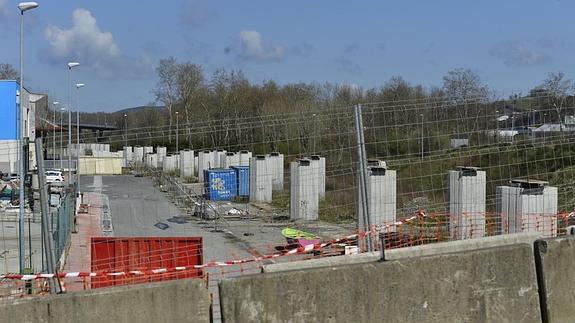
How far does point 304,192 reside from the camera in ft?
98.4

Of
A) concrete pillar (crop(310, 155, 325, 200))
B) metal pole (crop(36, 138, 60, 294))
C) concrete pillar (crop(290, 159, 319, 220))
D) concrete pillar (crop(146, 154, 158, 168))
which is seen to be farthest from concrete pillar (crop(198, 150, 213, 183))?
metal pole (crop(36, 138, 60, 294))

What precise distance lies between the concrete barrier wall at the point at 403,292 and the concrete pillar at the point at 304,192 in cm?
2265

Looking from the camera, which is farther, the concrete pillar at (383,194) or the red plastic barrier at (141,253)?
the concrete pillar at (383,194)

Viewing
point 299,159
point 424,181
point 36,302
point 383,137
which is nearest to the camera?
point 36,302

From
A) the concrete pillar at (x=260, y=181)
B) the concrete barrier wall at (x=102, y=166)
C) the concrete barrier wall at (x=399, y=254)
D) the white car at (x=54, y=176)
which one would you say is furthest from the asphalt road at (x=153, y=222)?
the concrete barrier wall at (x=102, y=166)

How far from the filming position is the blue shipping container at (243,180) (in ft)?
136

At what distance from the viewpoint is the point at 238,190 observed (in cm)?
4156

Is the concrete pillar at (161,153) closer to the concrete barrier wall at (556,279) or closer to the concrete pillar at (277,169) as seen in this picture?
the concrete pillar at (277,169)

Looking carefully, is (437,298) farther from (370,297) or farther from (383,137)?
(383,137)

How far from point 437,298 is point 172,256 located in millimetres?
10208

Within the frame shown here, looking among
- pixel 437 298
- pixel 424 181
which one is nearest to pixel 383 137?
pixel 424 181

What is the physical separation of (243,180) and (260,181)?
333 centimetres

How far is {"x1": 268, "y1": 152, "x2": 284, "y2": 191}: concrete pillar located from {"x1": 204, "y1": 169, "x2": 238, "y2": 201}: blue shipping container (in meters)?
2.51

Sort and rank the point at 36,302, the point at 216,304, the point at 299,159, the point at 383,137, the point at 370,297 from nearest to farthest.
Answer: the point at 36,302 < the point at 370,297 < the point at 216,304 < the point at 383,137 < the point at 299,159
